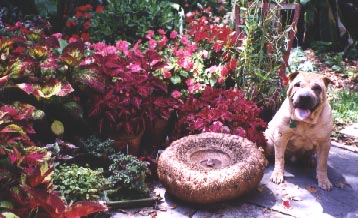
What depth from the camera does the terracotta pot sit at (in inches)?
186

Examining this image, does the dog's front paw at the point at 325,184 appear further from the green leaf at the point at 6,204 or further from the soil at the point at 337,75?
the green leaf at the point at 6,204

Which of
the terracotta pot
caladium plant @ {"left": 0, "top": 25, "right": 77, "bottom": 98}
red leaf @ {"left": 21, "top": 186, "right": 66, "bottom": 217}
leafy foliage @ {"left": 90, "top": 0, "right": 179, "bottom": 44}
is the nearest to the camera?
red leaf @ {"left": 21, "top": 186, "right": 66, "bottom": 217}

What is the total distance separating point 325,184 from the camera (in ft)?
14.6

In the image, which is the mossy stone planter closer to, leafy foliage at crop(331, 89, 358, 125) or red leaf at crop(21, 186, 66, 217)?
red leaf at crop(21, 186, 66, 217)

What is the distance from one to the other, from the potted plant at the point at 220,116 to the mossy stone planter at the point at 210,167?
28cm

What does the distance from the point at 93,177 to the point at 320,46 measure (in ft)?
19.4

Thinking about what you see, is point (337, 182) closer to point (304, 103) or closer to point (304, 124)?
point (304, 124)

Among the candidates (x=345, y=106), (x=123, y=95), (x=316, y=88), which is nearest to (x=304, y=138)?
(x=316, y=88)

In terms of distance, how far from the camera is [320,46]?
8.63m

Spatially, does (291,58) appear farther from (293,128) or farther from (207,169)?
(207,169)

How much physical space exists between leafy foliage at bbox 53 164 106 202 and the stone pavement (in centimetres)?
32

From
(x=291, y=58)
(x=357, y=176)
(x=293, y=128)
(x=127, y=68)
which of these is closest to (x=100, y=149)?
(x=127, y=68)

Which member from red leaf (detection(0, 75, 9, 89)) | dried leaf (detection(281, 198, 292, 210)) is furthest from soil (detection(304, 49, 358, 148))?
red leaf (detection(0, 75, 9, 89))

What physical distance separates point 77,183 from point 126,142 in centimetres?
93
